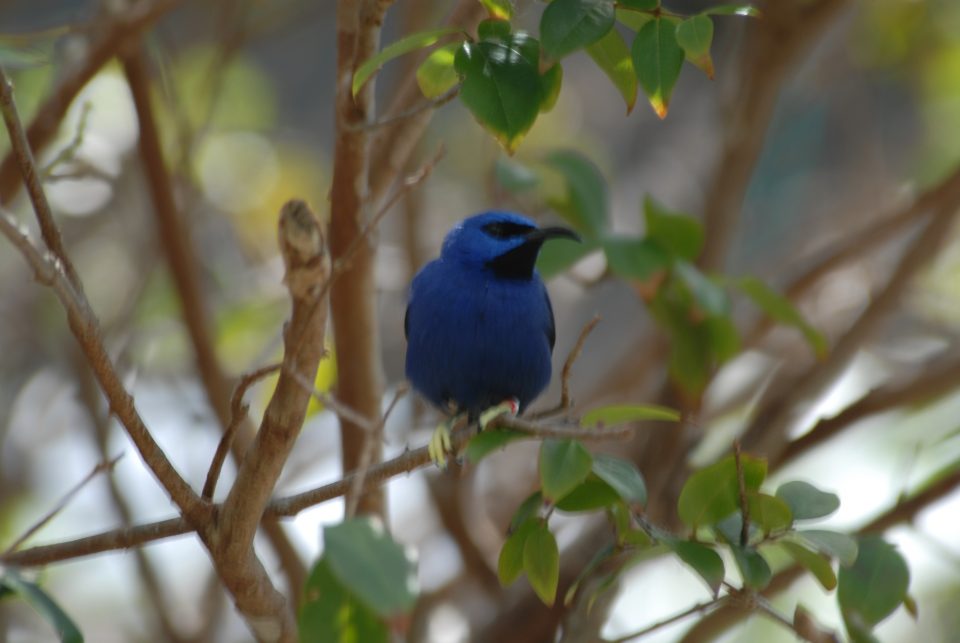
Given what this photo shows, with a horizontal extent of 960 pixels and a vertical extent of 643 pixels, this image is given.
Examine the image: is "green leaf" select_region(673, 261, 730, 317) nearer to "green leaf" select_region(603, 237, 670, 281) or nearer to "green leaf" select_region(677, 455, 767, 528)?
"green leaf" select_region(603, 237, 670, 281)

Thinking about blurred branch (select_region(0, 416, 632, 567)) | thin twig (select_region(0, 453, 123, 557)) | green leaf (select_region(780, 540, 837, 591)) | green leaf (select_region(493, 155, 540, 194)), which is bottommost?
→ green leaf (select_region(780, 540, 837, 591))

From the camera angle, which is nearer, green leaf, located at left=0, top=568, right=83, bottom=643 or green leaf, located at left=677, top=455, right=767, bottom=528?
green leaf, located at left=0, top=568, right=83, bottom=643

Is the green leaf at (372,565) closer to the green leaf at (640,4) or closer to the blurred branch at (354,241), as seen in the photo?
the blurred branch at (354,241)

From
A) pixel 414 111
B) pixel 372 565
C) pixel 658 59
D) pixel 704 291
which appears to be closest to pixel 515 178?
pixel 704 291

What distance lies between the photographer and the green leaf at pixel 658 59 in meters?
2.15

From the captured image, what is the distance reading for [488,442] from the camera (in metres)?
2.13

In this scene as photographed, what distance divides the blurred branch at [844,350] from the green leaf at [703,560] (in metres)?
1.91

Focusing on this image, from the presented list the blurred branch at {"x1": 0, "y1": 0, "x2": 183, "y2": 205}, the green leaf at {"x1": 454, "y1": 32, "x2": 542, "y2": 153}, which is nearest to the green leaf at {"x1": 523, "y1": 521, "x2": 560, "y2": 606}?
the green leaf at {"x1": 454, "y1": 32, "x2": 542, "y2": 153}

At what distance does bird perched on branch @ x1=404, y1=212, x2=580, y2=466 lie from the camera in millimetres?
3471

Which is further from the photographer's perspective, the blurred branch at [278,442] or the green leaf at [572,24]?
the green leaf at [572,24]

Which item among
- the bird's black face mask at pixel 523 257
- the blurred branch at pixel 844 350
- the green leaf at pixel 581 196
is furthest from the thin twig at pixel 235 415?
the blurred branch at pixel 844 350

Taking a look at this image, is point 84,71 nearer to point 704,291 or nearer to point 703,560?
point 704,291

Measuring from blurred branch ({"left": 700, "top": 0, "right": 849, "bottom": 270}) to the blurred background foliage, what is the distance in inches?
4.9

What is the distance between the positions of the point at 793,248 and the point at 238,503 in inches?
174
